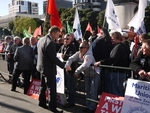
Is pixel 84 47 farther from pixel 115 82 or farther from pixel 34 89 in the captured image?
pixel 34 89

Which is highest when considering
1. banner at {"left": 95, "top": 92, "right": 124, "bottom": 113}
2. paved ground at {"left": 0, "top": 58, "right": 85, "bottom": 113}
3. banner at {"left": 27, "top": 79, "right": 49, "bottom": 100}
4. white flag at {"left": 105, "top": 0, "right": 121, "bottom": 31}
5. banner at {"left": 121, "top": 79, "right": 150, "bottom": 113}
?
white flag at {"left": 105, "top": 0, "right": 121, "bottom": 31}

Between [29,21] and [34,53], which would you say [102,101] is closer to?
[34,53]

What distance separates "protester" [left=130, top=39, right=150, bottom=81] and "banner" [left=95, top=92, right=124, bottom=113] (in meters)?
0.67

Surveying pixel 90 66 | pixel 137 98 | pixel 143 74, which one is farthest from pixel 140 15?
pixel 137 98

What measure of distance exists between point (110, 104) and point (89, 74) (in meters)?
1.11

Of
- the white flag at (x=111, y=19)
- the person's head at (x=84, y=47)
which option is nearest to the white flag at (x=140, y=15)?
the white flag at (x=111, y=19)

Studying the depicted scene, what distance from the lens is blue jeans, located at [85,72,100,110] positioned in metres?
6.43

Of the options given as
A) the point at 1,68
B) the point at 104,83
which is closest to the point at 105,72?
the point at 104,83

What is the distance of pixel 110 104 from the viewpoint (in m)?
5.64

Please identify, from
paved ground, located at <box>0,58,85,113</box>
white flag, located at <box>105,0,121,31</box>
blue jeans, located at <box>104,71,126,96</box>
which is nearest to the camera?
blue jeans, located at <box>104,71,126,96</box>

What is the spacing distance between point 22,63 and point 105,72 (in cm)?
319

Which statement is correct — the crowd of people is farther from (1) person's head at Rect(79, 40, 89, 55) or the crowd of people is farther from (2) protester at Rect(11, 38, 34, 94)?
(2) protester at Rect(11, 38, 34, 94)

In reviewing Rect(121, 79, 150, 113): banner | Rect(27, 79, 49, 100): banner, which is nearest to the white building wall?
Rect(27, 79, 49, 100): banner

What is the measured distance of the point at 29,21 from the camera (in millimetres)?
98500
